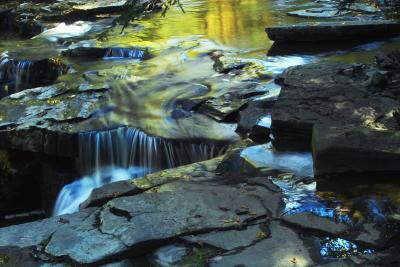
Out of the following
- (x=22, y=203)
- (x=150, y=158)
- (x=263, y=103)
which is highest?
(x=263, y=103)

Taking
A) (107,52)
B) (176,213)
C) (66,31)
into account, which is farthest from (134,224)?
(66,31)

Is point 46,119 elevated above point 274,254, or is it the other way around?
point 274,254

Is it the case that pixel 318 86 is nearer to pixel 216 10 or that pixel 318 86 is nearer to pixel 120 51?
pixel 120 51

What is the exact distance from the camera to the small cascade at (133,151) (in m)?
6.21

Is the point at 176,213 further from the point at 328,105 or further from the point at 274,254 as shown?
the point at 328,105

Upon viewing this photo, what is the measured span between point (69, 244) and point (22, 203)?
4.24 meters

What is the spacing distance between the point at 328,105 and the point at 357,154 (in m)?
1.32

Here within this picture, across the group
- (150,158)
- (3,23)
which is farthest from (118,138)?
(3,23)

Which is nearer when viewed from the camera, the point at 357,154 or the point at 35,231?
the point at 35,231

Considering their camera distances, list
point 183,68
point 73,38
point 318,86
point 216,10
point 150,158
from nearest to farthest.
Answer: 1. point 318,86
2. point 150,158
3. point 183,68
4. point 73,38
5. point 216,10

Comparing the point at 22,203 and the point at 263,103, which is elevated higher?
the point at 263,103

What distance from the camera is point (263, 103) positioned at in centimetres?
652

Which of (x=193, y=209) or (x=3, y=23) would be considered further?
(x=3, y=23)

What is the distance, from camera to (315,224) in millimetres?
3469
